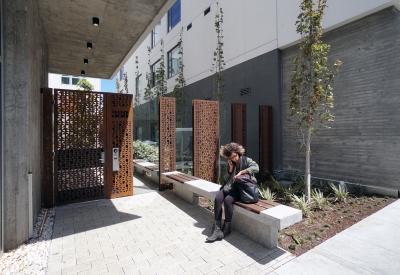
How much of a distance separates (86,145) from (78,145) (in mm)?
178

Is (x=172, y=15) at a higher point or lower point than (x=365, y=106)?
higher

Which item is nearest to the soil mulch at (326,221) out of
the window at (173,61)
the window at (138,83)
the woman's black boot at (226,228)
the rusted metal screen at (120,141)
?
the woman's black boot at (226,228)

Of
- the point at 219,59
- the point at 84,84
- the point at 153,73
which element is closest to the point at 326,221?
the point at 219,59

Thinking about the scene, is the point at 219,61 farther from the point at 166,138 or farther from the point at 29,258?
the point at 29,258

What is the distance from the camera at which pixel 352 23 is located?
6543 mm

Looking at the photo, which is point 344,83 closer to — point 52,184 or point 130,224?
point 130,224

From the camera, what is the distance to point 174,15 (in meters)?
15.5

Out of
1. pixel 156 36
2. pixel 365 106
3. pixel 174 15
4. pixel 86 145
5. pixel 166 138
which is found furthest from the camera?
pixel 156 36

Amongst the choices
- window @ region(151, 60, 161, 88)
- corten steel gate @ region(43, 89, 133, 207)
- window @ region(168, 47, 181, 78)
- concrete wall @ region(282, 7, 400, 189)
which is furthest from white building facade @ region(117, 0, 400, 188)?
window @ region(151, 60, 161, 88)

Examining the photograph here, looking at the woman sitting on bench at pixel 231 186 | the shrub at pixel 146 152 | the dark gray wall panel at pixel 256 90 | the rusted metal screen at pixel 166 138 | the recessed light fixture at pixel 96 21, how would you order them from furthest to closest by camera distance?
1. the shrub at pixel 146 152
2. the dark gray wall panel at pixel 256 90
3. the rusted metal screen at pixel 166 138
4. the recessed light fixture at pixel 96 21
5. the woman sitting on bench at pixel 231 186

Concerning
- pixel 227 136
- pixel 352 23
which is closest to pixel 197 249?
pixel 227 136

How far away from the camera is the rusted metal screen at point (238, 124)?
24.2 feet

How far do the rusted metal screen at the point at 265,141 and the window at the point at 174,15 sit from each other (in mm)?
10202

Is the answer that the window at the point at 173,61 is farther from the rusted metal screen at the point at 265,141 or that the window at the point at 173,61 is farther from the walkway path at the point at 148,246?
the walkway path at the point at 148,246
